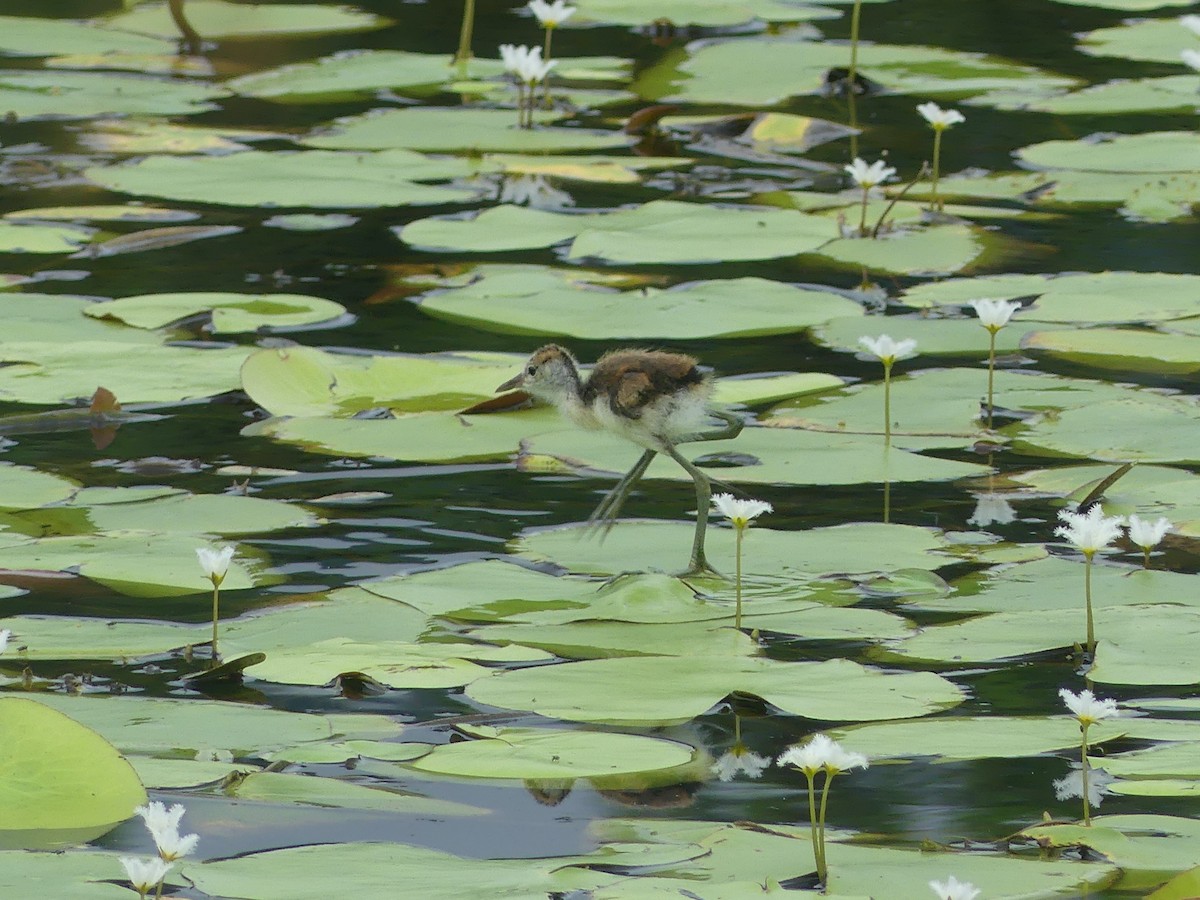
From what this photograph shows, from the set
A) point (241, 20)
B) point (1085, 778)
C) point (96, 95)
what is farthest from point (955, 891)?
point (241, 20)

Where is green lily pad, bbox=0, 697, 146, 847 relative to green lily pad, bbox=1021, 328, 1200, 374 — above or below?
below

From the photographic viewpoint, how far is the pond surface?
339 cm

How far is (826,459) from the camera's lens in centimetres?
543

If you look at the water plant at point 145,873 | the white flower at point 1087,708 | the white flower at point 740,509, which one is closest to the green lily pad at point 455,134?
the white flower at point 740,509

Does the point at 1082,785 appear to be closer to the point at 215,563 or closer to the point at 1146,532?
the point at 1146,532

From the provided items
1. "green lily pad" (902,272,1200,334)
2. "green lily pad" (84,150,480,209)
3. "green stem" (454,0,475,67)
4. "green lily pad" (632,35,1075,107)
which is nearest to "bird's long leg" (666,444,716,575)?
"green lily pad" (902,272,1200,334)

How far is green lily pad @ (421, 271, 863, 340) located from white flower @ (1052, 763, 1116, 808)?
3258mm

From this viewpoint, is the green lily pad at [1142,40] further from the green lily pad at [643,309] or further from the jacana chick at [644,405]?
the jacana chick at [644,405]

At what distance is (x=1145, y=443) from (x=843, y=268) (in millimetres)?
2251

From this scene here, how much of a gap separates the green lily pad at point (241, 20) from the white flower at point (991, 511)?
8482 millimetres

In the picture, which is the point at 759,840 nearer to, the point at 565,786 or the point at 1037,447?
the point at 565,786

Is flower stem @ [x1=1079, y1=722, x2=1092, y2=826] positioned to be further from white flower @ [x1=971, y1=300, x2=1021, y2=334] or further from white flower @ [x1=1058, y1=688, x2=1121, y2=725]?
white flower @ [x1=971, y1=300, x2=1021, y2=334]

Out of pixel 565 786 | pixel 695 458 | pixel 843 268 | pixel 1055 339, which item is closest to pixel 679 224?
pixel 843 268

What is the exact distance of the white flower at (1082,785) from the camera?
11.2ft
